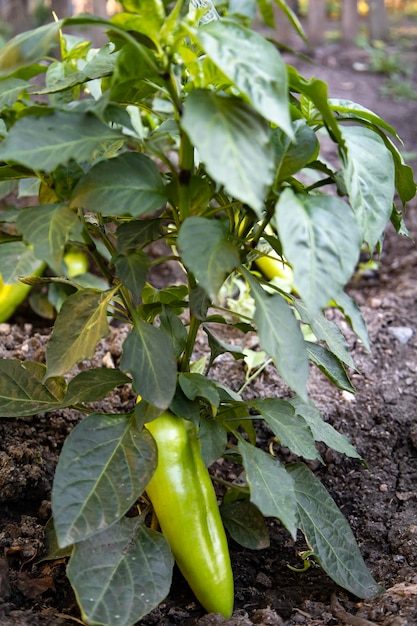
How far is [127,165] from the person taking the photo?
1.20 metres

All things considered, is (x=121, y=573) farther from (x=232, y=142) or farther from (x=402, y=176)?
(x=402, y=176)

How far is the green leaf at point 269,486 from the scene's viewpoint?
1.26 metres

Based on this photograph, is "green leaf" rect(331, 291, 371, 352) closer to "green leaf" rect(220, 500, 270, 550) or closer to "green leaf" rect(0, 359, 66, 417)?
"green leaf" rect(220, 500, 270, 550)

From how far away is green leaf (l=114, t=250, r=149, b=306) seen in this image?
1283 mm

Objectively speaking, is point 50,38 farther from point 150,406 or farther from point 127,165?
point 150,406

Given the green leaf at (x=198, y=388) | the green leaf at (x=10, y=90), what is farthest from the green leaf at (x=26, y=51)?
the green leaf at (x=198, y=388)

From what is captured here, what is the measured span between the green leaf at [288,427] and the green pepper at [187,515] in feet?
0.47

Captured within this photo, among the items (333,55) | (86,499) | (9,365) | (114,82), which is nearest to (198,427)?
(86,499)

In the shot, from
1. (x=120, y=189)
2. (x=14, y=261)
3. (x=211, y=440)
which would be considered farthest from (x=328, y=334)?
(x=14, y=261)

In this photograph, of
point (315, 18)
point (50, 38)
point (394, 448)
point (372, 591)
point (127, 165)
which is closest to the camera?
point (50, 38)

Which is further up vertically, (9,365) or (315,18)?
(9,365)

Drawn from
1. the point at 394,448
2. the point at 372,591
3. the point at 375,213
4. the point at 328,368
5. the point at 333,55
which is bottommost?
the point at 333,55

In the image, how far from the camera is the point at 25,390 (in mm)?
1507

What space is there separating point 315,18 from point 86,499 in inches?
262
